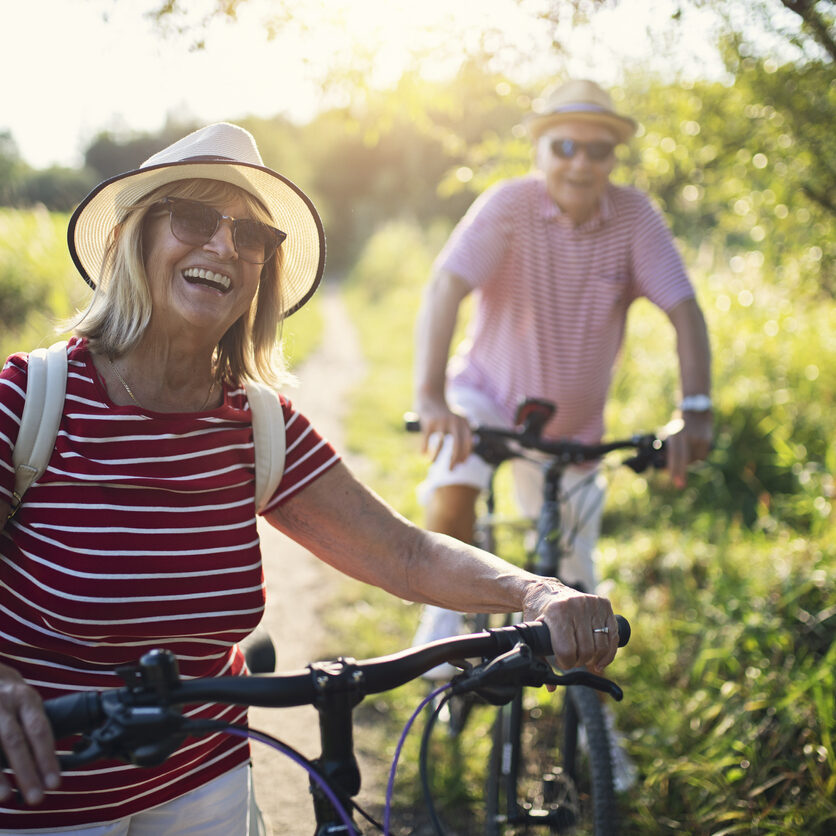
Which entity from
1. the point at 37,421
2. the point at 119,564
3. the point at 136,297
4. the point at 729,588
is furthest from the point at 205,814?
the point at 729,588

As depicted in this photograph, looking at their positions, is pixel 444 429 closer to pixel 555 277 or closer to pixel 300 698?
pixel 555 277

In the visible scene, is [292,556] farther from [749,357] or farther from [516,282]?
[749,357]

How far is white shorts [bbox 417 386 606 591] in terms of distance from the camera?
326cm

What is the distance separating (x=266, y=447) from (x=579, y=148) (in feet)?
6.54

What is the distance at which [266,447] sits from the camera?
191 centimetres

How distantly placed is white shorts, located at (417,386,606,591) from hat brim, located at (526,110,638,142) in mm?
1085

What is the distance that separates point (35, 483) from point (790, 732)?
8.65 ft

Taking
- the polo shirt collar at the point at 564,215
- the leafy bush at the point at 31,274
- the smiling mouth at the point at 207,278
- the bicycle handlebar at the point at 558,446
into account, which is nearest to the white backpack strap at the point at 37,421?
the smiling mouth at the point at 207,278

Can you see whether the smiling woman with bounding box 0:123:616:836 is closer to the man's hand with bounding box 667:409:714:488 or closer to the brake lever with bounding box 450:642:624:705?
the brake lever with bounding box 450:642:624:705

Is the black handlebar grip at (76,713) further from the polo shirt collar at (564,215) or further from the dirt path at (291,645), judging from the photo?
the polo shirt collar at (564,215)

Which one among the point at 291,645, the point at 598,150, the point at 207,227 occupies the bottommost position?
the point at 291,645

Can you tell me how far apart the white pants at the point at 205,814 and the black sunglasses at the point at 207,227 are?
115cm

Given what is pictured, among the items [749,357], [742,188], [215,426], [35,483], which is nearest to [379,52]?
[215,426]

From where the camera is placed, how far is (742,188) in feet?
14.7
